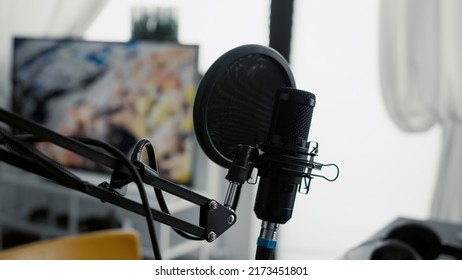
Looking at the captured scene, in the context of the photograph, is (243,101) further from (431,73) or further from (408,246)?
(431,73)

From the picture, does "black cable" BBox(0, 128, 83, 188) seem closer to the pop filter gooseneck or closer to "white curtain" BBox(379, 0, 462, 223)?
the pop filter gooseneck

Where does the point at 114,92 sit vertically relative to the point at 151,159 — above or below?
below

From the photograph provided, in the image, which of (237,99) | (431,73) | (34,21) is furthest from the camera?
(34,21)

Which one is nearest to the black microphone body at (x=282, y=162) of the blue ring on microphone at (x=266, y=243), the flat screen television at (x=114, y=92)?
the blue ring on microphone at (x=266, y=243)

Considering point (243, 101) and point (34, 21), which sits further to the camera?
point (34, 21)

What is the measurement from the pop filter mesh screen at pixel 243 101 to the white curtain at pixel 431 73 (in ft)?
5.63

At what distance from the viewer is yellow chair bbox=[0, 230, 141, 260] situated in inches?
42.6

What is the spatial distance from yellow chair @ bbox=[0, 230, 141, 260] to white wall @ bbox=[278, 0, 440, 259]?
1.04 metres

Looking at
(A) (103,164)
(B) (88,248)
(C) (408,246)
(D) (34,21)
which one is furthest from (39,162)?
(D) (34,21)

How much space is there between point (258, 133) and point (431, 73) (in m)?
1.76

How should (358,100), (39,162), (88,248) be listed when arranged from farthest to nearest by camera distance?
(358,100) < (88,248) < (39,162)

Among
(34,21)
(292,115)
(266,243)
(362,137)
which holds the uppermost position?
(34,21)

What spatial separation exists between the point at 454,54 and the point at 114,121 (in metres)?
1.37

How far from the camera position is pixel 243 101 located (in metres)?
0.46
